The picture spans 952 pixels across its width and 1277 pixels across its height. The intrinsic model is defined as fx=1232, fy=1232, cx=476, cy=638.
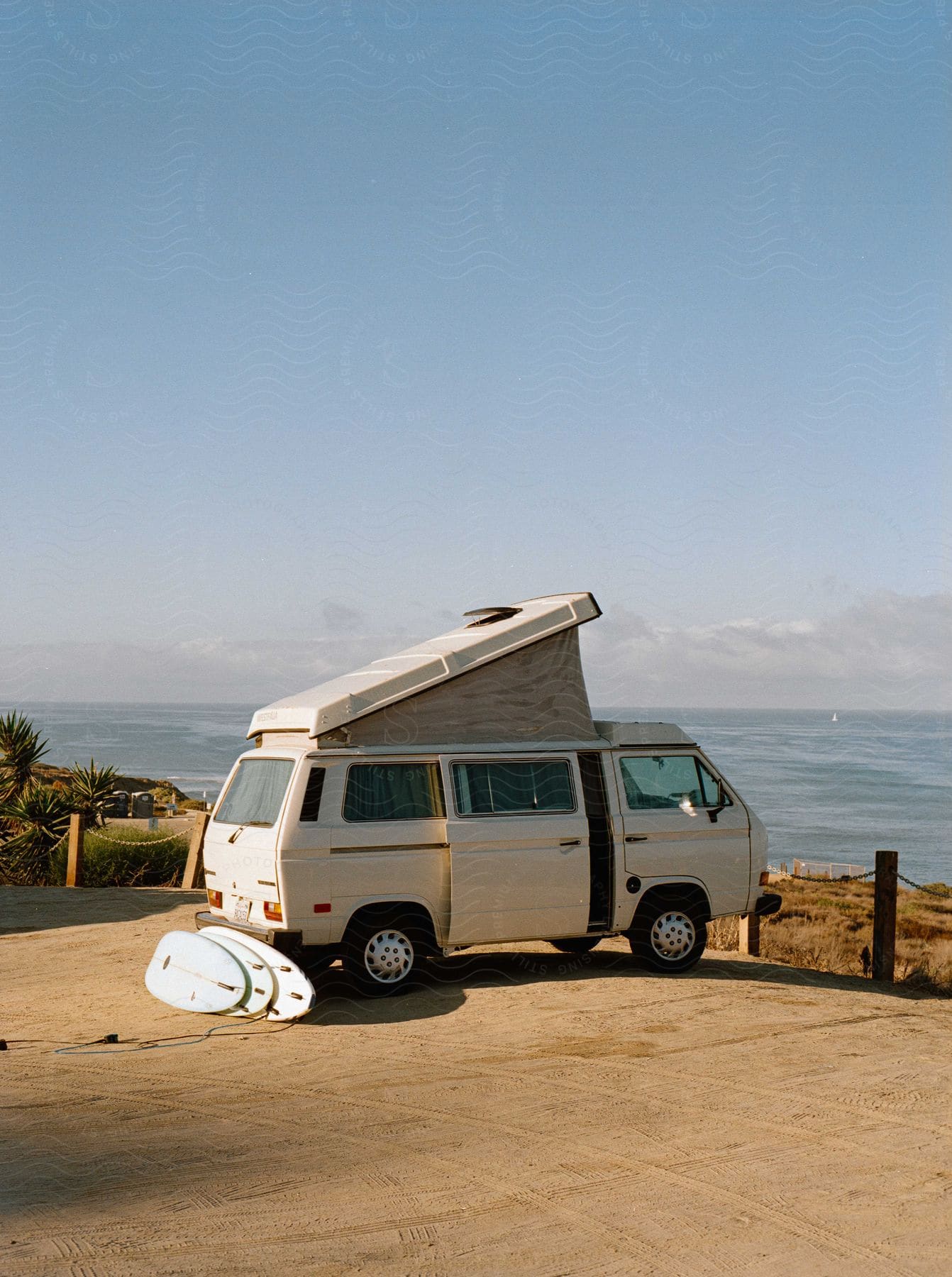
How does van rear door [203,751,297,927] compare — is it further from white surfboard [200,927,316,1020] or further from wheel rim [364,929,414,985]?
wheel rim [364,929,414,985]

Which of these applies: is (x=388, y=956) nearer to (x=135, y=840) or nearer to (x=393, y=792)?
(x=393, y=792)

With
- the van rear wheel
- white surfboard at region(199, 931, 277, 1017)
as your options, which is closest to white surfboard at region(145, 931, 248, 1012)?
white surfboard at region(199, 931, 277, 1017)

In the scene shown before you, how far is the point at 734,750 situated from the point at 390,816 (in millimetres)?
97922

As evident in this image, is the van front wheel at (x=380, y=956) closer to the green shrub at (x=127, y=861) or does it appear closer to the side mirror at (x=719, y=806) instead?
the side mirror at (x=719, y=806)

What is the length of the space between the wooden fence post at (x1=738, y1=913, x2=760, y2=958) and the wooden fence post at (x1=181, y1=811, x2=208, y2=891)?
24.0 feet

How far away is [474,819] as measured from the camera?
10.4 metres

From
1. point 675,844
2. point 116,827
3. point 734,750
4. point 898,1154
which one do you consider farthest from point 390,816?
point 734,750

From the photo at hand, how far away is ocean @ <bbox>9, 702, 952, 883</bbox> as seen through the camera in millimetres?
53438

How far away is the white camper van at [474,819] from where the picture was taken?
982cm

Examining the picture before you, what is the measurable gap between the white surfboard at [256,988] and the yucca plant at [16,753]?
1395 cm

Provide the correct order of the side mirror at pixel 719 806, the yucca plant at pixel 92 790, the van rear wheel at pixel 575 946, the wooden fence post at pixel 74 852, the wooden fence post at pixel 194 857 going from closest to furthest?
the side mirror at pixel 719 806
the van rear wheel at pixel 575 946
the wooden fence post at pixel 194 857
the wooden fence post at pixel 74 852
the yucca plant at pixel 92 790

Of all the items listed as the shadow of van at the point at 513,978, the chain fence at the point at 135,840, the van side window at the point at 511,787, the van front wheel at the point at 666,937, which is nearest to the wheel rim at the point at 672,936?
the van front wheel at the point at 666,937

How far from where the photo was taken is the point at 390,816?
33.2 ft

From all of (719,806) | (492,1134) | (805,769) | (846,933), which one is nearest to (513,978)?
(719,806)
